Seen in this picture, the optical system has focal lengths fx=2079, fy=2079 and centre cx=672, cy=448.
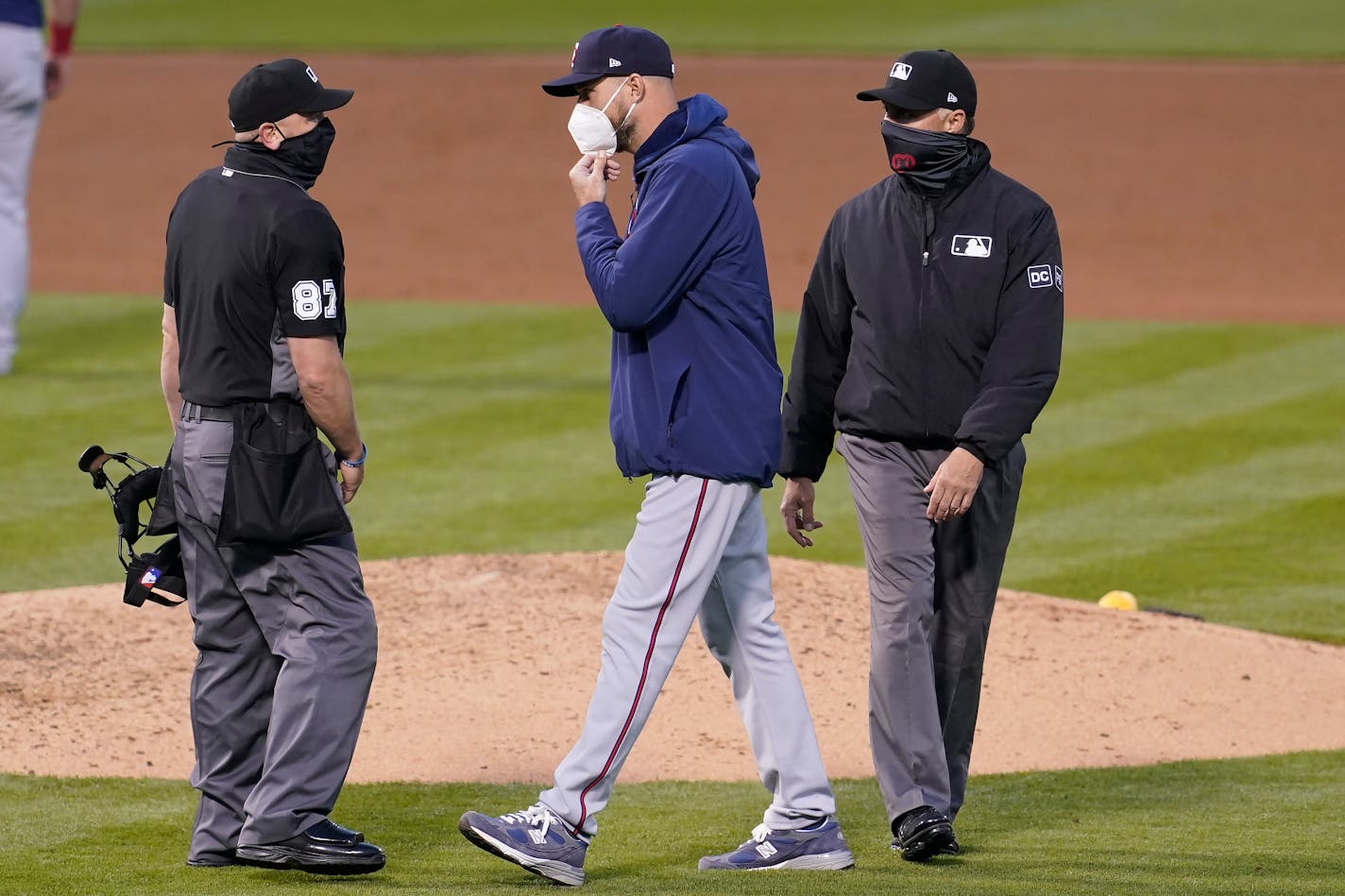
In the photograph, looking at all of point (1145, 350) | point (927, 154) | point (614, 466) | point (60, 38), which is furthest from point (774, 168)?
point (927, 154)

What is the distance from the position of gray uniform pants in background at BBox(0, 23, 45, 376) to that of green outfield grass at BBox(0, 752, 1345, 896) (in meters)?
5.76

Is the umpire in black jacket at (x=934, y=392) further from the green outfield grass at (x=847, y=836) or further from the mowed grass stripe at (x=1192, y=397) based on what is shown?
the mowed grass stripe at (x=1192, y=397)

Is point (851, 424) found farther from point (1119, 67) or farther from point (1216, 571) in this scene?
point (1119, 67)

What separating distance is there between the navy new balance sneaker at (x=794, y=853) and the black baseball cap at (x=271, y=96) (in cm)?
191

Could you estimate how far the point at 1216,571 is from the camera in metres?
8.61

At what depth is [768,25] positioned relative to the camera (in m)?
29.7

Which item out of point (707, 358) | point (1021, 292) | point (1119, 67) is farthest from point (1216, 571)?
point (1119, 67)

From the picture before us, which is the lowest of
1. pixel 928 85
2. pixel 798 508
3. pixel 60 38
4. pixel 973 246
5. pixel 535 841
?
pixel 535 841

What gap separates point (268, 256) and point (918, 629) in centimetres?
171

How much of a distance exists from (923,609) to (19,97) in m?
7.40

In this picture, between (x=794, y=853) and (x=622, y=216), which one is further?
(x=622, y=216)

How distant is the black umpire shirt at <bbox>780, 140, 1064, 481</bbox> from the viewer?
15.9 ft

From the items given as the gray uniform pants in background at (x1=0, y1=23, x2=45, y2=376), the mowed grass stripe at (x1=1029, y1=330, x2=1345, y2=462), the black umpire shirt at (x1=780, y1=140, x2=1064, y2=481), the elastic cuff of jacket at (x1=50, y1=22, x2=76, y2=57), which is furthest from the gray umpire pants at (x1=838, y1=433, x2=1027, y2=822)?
the elastic cuff of jacket at (x1=50, y1=22, x2=76, y2=57)

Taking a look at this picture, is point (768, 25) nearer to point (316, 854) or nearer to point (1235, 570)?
point (1235, 570)
